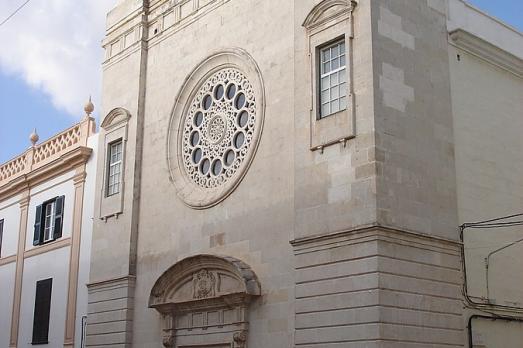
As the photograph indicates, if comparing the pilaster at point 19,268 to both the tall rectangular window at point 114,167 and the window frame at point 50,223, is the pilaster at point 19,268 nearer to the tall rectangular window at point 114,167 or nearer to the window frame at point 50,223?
the window frame at point 50,223

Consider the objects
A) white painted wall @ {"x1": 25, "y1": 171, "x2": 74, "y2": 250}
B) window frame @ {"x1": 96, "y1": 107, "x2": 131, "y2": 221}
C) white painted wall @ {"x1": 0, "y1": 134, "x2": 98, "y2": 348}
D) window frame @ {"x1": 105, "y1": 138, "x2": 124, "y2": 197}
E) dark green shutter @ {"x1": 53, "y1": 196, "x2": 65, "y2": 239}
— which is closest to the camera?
window frame @ {"x1": 96, "y1": 107, "x2": 131, "y2": 221}

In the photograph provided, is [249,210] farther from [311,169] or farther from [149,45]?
[149,45]

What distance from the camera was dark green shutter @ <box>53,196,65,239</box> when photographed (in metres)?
23.5

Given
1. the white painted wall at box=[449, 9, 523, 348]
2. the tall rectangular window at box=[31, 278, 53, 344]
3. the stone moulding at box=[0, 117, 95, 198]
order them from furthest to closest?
the stone moulding at box=[0, 117, 95, 198]
the tall rectangular window at box=[31, 278, 53, 344]
the white painted wall at box=[449, 9, 523, 348]

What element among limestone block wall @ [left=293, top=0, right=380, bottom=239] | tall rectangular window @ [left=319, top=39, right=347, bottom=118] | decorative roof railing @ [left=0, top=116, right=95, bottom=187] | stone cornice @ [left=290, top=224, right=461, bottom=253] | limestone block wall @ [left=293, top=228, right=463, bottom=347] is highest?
decorative roof railing @ [left=0, top=116, right=95, bottom=187]

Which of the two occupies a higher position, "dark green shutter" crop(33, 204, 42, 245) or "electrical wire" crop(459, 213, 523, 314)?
"dark green shutter" crop(33, 204, 42, 245)

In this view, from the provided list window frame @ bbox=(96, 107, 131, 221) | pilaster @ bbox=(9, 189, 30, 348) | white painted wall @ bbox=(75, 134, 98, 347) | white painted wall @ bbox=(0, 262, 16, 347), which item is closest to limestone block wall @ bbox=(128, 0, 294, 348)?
window frame @ bbox=(96, 107, 131, 221)

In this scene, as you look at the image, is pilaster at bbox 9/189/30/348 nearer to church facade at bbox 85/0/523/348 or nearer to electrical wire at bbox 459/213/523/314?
church facade at bbox 85/0/523/348

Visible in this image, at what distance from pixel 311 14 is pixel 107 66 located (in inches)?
338

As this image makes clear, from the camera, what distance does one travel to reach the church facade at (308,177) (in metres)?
14.0

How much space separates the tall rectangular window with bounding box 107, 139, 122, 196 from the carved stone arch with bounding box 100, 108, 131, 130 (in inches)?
20.5

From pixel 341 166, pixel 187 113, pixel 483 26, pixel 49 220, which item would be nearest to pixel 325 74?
pixel 341 166

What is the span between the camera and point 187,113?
19.5 meters

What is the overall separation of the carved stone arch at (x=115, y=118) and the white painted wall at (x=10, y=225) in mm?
6430
